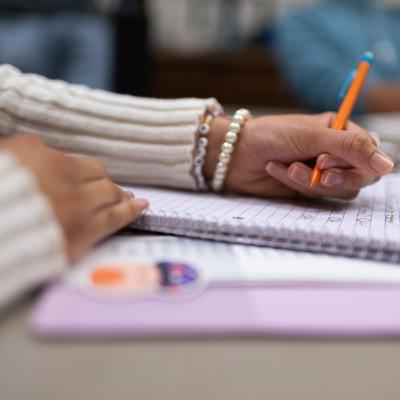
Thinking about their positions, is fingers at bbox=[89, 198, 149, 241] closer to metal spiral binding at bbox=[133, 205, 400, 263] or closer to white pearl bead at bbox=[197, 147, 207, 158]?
metal spiral binding at bbox=[133, 205, 400, 263]

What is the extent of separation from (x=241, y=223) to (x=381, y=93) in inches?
51.7

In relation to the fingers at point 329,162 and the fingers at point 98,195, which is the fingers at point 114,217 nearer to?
the fingers at point 98,195

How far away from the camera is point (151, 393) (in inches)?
10.3

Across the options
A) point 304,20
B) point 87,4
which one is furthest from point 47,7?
point 304,20

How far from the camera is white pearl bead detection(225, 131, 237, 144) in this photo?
19.8 inches

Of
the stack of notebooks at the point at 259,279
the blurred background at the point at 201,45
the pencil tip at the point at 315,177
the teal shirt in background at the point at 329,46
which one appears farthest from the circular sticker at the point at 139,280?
the teal shirt in background at the point at 329,46

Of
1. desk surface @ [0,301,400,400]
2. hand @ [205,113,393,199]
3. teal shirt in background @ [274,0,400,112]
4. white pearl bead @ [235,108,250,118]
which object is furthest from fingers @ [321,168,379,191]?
teal shirt in background @ [274,0,400,112]

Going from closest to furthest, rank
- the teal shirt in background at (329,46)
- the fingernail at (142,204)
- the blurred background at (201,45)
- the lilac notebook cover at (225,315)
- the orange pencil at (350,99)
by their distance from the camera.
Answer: the lilac notebook cover at (225,315), the fingernail at (142,204), the orange pencil at (350,99), the blurred background at (201,45), the teal shirt in background at (329,46)

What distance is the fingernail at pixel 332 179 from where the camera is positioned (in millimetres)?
454

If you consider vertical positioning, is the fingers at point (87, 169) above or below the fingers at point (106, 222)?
above

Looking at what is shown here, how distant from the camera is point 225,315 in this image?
0.88 feet

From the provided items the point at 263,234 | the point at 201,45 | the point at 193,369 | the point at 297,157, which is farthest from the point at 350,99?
the point at 201,45

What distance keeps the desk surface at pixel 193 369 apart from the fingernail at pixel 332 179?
20 centimetres

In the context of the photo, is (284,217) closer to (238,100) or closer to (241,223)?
(241,223)
